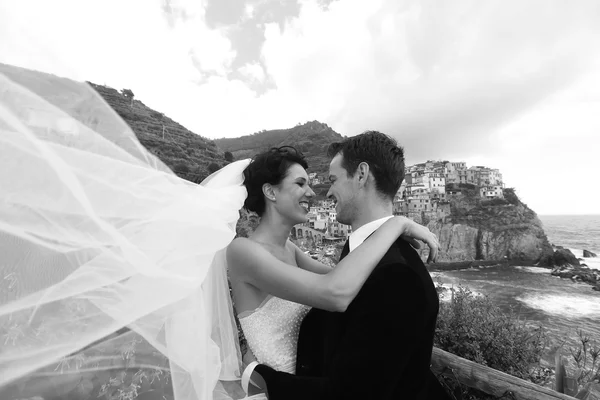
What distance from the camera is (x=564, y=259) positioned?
186 ft

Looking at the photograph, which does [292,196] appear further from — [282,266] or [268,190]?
[282,266]

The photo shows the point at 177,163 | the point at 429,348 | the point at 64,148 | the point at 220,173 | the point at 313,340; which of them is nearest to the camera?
the point at 64,148

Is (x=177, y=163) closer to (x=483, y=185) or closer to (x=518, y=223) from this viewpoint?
(x=518, y=223)

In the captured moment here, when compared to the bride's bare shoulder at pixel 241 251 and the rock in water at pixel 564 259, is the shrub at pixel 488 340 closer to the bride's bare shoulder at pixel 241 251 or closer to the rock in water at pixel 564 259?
the bride's bare shoulder at pixel 241 251

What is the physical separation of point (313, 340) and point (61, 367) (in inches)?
58.9

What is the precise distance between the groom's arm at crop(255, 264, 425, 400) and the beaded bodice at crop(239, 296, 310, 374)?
808mm

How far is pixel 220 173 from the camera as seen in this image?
9.13 ft

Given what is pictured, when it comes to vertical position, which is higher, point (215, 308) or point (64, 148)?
point (64, 148)

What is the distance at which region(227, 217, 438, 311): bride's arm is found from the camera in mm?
1755

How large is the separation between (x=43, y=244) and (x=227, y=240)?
84 cm

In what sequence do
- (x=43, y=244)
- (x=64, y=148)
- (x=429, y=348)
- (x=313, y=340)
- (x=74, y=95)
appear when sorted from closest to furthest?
(x=43, y=244), (x=64, y=148), (x=74, y=95), (x=429, y=348), (x=313, y=340)

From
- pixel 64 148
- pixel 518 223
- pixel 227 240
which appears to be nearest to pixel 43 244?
pixel 64 148

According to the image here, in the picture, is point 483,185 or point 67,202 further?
point 483,185

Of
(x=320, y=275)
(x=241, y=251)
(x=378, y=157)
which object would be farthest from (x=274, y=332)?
(x=378, y=157)
